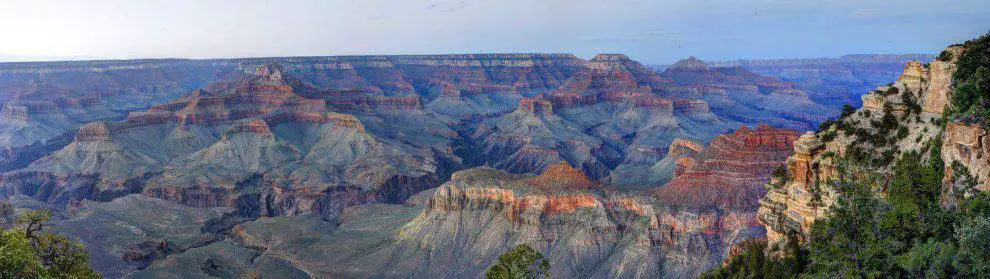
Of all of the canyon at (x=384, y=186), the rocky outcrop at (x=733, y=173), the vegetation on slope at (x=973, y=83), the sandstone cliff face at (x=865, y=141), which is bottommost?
the canyon at (x=384, y=186)

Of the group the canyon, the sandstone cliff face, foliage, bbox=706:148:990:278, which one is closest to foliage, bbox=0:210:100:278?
foliage, bbox=706:148:990:278

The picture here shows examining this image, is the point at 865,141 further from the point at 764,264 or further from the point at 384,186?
the point at 384,186

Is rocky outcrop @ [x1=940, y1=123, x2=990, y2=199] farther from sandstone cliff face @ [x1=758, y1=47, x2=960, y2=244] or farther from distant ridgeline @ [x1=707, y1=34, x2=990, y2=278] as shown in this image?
sandstone cliff face @ [x1=758, y1=47, x2=960, y2=244]

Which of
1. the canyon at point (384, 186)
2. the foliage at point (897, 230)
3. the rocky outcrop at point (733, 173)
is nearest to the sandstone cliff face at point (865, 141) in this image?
the canyon at point (384, 186)

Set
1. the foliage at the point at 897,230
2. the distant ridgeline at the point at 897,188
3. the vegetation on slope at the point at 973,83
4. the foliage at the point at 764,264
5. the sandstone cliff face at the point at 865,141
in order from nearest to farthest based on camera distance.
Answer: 1. the foliage at the point at 897,230
2. the distant ridgeline at the point at 897,188
3. the vegetation on slope at the point at 973,83
4. the sandstone cliff face at the point at 865,141
5. the foliage at the point at 764,264

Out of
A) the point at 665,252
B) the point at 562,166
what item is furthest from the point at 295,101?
the point at 665,252

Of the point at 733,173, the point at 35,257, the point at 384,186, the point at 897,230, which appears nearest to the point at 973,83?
the point at 897,230

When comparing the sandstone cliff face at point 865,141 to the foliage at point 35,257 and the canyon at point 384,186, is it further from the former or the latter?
the foliage at point 35,257
